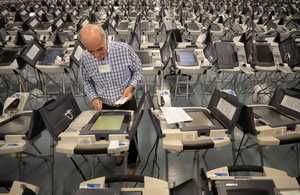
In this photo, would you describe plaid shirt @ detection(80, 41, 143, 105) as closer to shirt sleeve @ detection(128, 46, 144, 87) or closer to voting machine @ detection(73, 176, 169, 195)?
shirt sleeve @ detection(128, 46, 144, 87)

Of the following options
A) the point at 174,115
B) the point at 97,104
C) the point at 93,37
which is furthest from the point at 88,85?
the point at 174,115

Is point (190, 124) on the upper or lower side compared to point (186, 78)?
upper

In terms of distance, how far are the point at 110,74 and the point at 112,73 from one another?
0.08 ft

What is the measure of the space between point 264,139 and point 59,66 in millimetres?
3814

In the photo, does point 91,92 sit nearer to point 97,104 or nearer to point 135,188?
point 97,104

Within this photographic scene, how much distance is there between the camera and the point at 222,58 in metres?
5.54

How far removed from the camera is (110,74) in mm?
3143

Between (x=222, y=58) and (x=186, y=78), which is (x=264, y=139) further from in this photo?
(x=186, y=78)

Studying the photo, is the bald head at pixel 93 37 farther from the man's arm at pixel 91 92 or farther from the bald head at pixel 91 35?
the man's arm at pixel 91 92

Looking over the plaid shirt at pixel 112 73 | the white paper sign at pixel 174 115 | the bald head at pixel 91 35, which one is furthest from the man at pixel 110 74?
the white paper sign at pixel 174 115

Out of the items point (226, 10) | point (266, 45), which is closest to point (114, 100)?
point (266, 45)

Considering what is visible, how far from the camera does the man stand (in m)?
3.07

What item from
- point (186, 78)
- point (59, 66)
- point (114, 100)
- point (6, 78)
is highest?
point (114, 100)

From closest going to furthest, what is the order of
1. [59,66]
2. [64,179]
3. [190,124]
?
[190,124], [64,179], [59,66]
